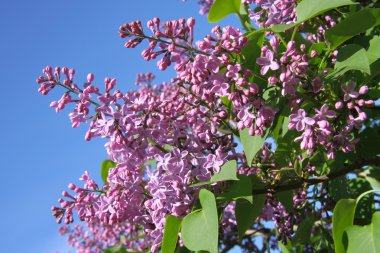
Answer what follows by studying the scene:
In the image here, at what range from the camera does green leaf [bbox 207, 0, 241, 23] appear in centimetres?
189

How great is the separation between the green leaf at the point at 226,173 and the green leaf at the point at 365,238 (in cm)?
41

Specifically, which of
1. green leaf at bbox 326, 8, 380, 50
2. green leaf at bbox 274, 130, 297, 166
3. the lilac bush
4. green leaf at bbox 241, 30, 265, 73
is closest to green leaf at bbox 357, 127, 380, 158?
the lilac bush

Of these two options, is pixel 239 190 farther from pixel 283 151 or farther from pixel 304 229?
pixel 304 229

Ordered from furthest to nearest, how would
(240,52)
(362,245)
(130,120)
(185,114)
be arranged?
1. (185,114)
2. (130,120)
3. (240,52)
4. (362,245)

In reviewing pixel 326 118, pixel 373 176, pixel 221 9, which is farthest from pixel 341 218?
pixel 373 176

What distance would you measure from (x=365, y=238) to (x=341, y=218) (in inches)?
4.4

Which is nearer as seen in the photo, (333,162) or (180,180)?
(180,180)

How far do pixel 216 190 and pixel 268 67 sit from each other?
1.73 feet

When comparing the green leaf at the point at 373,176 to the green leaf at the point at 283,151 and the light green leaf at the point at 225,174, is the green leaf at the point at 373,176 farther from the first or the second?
the light green leaf at the point at 225,174

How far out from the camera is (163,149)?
6.48ft

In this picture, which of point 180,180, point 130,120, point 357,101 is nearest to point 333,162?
point 357,101

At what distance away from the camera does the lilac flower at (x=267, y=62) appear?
65.1 inches

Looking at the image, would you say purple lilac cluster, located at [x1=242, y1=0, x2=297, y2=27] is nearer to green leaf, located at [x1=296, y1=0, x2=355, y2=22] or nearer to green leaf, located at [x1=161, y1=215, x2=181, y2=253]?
green leaf, located at [x1=296, y1=0, x2=355, y2=22]

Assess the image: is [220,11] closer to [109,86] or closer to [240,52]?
[240,52]
